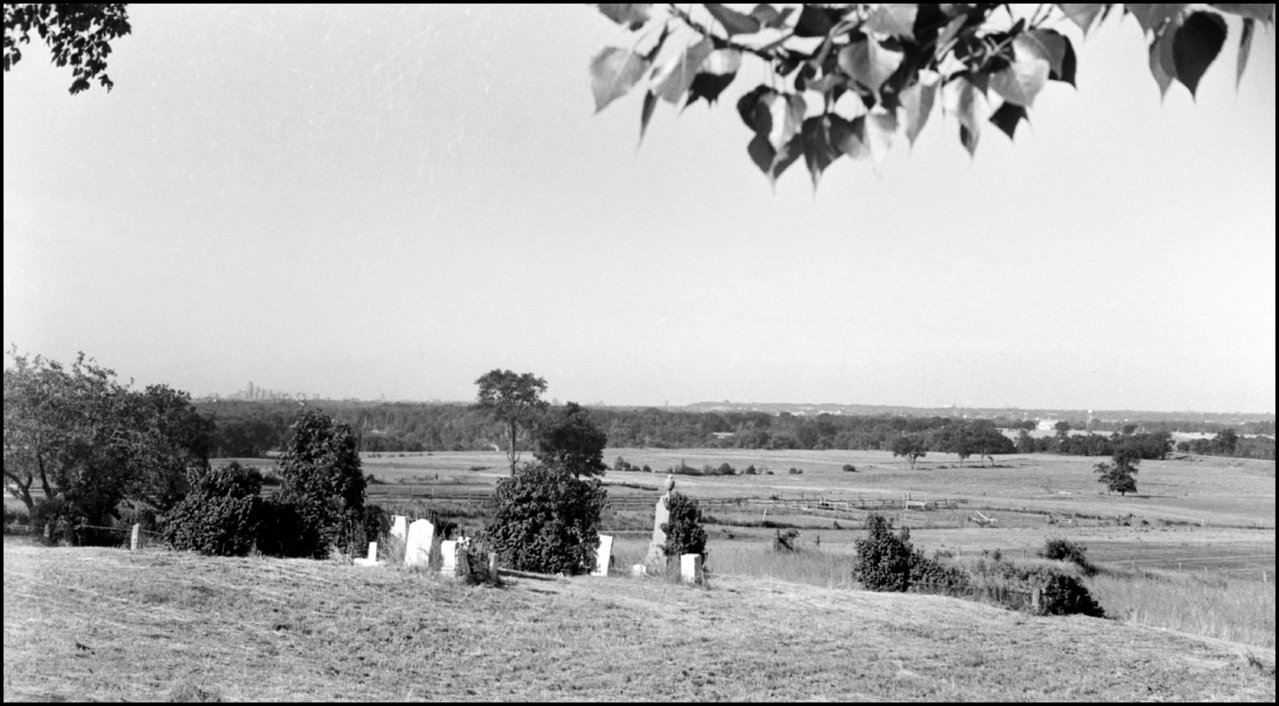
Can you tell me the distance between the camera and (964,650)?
771 cm

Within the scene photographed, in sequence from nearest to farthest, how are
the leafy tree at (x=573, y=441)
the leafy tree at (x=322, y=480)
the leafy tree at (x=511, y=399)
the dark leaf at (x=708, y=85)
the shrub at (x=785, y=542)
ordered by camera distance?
the dark leaf at (x=708, y=85) < the leafy tree at (x=322, y=480) < the shrub at (x=785, y=542) < the leafy tree at (x=511, y=399) < the leafy tree at (x=573, y=441)

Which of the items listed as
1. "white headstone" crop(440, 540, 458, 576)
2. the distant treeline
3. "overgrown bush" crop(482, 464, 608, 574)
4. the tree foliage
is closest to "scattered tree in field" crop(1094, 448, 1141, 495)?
the distant treeline

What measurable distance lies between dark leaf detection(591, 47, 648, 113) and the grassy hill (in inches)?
142

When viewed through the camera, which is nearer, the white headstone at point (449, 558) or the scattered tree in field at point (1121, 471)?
the white headstone at point (449, 558)

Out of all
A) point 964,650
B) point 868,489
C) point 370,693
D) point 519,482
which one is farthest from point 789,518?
point 370,693

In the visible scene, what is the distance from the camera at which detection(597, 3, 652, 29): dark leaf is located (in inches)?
46.4

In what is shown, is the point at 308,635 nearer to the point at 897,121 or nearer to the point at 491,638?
the point at 491,638

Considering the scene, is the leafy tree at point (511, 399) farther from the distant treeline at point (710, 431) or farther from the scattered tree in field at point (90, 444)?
the scattered tree in field at point (90, 444)

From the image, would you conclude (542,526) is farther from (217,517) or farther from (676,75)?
(676,75)

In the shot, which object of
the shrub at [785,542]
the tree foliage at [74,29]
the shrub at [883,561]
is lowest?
the shrub at [785,542]

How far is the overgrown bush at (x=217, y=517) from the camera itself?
9914 millimetres

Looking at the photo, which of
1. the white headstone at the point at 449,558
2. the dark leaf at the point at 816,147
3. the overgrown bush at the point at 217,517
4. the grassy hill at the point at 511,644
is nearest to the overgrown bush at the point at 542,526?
the grassy hill at the point at 511,644

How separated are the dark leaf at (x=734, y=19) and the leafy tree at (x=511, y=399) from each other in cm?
1762

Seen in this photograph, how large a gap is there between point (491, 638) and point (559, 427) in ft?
47.2
